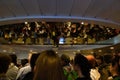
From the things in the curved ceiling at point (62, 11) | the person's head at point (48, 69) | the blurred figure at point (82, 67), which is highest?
the curved ceiling at point (62, 11)

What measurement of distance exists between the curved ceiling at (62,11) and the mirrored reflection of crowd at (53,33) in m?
11.2

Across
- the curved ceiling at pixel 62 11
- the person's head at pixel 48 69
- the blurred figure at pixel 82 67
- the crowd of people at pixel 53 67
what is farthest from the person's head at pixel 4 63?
the curved ceiling at pixel 62 11

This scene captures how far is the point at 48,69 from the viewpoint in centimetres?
176

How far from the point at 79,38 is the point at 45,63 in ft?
60.0

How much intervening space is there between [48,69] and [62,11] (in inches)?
178

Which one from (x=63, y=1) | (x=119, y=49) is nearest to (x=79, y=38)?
(x=119, y=49)

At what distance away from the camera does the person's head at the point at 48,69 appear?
175 cm

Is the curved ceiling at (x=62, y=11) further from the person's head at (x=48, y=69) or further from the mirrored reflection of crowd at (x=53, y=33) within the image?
the mirrored reflection of crowd at (x=53, y=33)

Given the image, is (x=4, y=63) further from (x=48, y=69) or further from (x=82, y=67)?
(x=48, y=69)

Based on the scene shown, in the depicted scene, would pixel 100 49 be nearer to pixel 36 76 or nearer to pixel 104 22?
pixel 104 22

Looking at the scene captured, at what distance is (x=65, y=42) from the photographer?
63.4 feet

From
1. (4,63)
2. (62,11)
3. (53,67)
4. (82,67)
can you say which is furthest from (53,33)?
(53,67)

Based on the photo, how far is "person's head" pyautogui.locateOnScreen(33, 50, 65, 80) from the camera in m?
1.75

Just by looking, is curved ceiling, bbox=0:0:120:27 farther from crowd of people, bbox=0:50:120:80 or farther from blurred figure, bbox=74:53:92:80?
blurred figure, bbox=74:53:92:80
